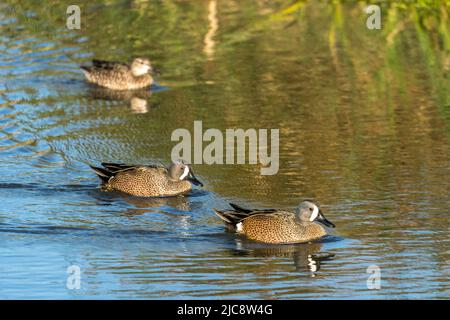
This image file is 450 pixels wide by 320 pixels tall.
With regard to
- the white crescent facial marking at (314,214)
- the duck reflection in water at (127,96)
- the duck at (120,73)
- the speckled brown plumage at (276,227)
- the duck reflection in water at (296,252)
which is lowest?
the duck reflection in water at (296,252)

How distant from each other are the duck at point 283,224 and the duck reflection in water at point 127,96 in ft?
19.6

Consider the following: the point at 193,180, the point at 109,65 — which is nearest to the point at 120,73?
the point at 109,65

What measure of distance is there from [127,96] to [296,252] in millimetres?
7707

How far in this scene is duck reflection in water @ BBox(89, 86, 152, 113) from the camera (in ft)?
61.7

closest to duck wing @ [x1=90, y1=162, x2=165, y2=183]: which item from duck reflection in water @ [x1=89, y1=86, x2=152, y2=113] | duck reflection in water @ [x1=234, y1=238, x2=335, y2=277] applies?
duck reflection in water @ [x1=234, y1=238, x2=335, y2=277]

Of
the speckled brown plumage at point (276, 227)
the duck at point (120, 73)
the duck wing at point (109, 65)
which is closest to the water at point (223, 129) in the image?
the speckled brown plumage at point (276, 227)

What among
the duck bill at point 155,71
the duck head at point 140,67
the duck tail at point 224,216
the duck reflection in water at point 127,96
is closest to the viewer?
the duck tail at point 224,216

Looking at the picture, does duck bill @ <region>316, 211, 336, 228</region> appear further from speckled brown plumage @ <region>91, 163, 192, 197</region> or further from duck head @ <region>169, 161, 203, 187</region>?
speckled brown plumage @ <region>91, 163, 192, 197</region>

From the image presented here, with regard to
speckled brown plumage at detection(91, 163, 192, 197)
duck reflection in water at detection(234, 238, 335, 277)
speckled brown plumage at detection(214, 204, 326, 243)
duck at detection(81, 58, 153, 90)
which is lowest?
Result: duck reflection in water at detection(234, 238, 335, 277)

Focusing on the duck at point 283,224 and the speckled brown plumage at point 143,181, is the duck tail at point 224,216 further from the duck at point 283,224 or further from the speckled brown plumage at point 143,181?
the speckled brown plumage at point 143,181

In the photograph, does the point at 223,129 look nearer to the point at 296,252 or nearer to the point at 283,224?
the point at 283,224

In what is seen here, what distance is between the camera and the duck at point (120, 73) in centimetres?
1943

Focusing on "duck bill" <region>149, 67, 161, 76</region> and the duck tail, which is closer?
the duck tail

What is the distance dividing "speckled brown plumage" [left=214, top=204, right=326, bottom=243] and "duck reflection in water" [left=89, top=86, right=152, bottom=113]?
599cm
